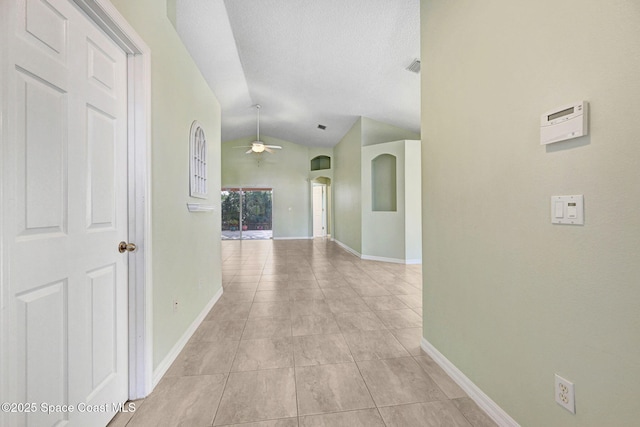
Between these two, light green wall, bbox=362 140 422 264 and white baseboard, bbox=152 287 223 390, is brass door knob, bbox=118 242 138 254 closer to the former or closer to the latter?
white baseboard, bbox=152 287 223 390

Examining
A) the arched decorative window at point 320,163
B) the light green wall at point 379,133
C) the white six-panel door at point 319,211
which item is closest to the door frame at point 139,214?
the light green wall at point 379,133

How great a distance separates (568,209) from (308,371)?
1684mm

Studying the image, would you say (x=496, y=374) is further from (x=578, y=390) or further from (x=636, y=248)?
(x=636, y=248)

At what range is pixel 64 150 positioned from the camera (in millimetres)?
1088

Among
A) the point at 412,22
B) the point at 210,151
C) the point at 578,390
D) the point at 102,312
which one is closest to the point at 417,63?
the point at 412,22

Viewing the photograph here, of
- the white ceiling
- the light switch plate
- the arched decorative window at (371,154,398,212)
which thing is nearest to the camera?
the light switch plate

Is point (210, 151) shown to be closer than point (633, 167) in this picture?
No

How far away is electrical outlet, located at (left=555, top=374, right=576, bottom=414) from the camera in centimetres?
100

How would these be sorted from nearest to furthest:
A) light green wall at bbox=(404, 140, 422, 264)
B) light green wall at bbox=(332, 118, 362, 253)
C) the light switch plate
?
the light switch plate
light green wall at bbox=(404, 140, 422, 264)
light green wall at bbox=(332, 118, 362, 253)

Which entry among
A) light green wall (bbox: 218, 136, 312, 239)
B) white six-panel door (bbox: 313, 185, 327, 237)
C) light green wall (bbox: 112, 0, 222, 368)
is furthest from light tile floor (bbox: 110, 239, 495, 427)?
white six-panel door (bbox: 313, 185, 327, 237)

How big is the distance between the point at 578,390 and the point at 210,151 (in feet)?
10.6

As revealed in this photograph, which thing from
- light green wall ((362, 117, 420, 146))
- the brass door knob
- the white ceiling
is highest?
the white ceiling

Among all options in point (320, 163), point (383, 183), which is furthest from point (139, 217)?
point (320, 163)

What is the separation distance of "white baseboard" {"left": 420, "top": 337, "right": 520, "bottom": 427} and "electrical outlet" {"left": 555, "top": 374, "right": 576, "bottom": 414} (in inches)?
12.5
